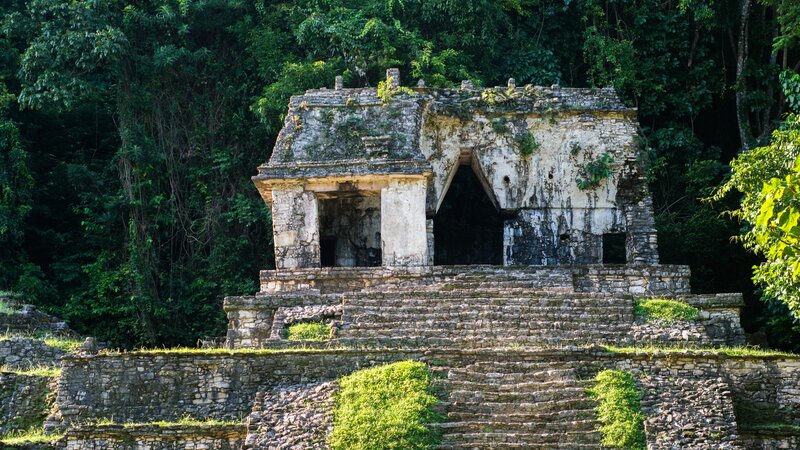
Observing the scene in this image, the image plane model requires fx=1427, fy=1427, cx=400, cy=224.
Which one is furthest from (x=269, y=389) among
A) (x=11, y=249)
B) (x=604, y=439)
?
(x=11, y=249)

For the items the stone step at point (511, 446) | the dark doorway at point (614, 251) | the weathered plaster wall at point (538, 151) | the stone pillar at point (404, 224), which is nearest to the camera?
the stone step at point (511, 446)

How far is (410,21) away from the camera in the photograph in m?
29.9

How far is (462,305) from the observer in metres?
20.8

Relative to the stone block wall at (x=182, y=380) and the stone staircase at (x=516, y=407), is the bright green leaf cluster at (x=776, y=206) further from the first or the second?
the stone block wall at (x=182, y=380)

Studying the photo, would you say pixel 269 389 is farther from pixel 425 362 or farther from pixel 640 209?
pixel 640 209

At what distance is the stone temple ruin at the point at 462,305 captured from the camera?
17.9 metres

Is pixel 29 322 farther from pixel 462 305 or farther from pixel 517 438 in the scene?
pixel 517 438

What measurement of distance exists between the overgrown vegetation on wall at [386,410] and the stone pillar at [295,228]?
5.01m

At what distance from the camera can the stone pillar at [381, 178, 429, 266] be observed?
76.1 ft

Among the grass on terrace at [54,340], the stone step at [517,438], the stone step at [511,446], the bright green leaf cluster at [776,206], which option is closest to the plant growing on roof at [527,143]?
the bright green leaf cluster at [776,206]

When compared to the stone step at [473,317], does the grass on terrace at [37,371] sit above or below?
below

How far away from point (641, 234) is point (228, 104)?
10.1 m

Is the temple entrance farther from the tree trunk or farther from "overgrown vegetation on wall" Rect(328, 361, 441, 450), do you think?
the tree trunk

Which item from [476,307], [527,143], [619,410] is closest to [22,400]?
[476,307]
